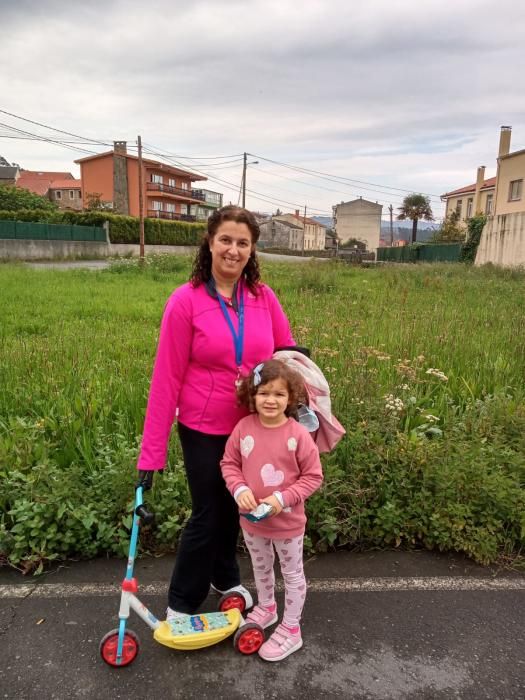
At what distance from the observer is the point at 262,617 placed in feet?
8.24

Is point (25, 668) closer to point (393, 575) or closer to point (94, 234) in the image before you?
point (393, 575)

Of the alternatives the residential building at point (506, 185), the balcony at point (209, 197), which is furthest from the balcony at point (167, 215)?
the residential building at point (506, 185)

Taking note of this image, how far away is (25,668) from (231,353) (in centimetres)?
163

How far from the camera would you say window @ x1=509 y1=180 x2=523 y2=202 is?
1282 inches

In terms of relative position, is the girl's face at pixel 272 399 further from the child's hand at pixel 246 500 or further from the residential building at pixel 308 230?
the residential building at pixel 308 230

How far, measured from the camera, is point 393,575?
2957mm

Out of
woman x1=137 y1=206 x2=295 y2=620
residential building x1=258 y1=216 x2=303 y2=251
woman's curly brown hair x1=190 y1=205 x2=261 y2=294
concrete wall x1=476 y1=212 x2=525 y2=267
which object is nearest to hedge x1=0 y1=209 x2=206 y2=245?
concrete wall x1=476 y1=212 x2=525 y2=267

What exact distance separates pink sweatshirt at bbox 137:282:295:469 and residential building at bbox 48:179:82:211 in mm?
72538

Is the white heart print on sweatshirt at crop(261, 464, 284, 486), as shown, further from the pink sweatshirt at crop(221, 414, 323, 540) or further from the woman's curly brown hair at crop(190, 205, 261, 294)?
the woman's curly brown hair at crop(190, 205, 261, 294)

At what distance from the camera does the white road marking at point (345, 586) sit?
276 centimetres

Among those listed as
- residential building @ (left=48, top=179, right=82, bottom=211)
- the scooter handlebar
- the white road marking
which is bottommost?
the white road marking

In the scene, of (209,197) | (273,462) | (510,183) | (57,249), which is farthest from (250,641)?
(209,197)

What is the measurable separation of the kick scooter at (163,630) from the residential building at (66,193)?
2866 inches

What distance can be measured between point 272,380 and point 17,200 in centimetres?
5022
